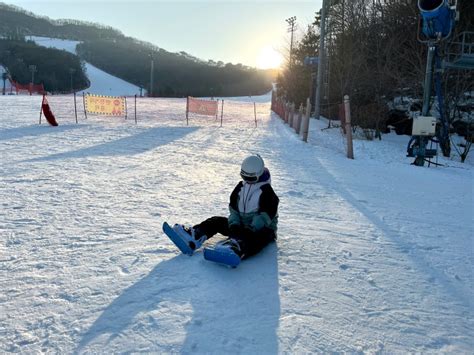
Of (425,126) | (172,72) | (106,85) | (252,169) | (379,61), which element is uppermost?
(172,72)

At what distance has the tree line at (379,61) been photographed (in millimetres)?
15571

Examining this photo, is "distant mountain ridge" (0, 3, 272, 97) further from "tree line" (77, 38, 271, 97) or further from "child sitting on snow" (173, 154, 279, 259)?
"child sitting on snow" (173, 154, 279, 259)

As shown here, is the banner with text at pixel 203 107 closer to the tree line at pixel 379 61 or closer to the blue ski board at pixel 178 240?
the tree line at pixel 379 61

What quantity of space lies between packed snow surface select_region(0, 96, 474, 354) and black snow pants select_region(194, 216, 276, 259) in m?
0.13

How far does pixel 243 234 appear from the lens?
3.91m

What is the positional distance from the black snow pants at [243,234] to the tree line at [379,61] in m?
12.2

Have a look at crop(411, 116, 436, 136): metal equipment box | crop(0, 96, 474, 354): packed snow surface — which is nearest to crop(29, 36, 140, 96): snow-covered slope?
crop(411, 116, 436, 136): metal equipment box

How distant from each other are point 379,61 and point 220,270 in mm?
17511

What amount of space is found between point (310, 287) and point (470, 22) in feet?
59.3

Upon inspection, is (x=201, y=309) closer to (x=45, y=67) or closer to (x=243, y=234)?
(x=243, y=234)

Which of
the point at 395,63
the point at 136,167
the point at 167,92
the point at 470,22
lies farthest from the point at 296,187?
the point at 167,92

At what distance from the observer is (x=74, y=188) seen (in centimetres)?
616

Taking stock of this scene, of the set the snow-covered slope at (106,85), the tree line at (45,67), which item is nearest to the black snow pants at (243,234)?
the snow-covered slope at (106,85)

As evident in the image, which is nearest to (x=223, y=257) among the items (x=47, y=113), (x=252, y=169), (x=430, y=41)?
(x=252, y=169)
